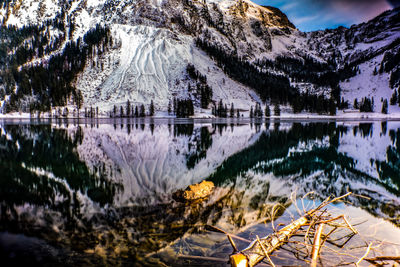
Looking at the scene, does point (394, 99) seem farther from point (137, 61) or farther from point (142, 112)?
point (137, 61)

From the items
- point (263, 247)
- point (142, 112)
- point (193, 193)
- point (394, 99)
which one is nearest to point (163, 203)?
point (193, 193)

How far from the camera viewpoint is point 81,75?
4887 inches

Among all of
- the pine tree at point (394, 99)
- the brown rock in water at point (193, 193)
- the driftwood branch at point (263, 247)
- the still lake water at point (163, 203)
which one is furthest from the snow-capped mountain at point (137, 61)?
the driftwood branch at point (263, 247)

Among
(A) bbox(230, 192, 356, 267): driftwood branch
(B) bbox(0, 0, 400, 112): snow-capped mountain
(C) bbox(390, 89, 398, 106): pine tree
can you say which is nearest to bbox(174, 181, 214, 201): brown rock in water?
(A) bbox(230, 192, 356, 267): driftwood branch

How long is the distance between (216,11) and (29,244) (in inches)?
8177

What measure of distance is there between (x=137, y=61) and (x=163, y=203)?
128 metres

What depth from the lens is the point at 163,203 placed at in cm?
929

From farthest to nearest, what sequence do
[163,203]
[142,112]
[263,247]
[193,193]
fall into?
1. [142,112]
2. [193,193]
3. [163,203]
4. [263,247]

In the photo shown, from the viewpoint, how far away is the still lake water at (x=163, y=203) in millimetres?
5805

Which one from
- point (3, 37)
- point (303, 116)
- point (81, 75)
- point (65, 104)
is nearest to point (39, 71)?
Answer: point (81, 75)

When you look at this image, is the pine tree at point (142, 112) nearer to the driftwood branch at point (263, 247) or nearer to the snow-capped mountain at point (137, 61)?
the snow-capped mountain at point (137, 61)

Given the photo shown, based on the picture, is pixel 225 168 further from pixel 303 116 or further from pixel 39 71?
pixel 39 71

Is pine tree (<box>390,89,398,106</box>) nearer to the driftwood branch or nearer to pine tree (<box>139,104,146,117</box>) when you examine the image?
pine tree (<box>139,104,146,117</box>)

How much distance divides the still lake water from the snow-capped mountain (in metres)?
94.1
